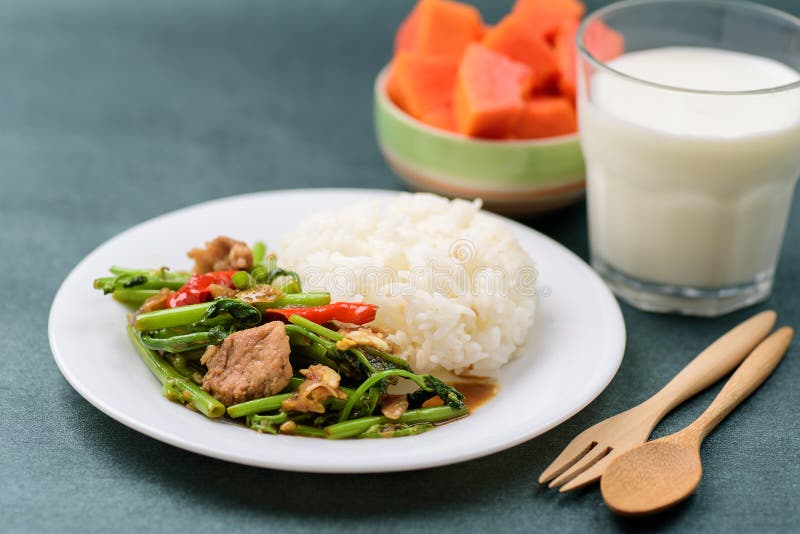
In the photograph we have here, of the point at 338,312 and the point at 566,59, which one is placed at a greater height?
the point at 566,59

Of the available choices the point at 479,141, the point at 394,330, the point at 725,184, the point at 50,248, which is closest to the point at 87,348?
the point at 394,330

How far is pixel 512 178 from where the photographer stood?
17.0 feet

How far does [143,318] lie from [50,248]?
1669 mm

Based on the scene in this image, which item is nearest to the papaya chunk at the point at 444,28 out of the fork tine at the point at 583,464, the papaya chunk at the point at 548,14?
the papaya chunk at the point at 548,14

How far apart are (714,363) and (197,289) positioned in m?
2.20

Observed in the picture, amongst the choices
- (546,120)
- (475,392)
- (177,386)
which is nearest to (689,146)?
(546,120)

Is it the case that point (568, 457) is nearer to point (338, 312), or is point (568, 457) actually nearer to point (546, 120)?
point (338, 312)

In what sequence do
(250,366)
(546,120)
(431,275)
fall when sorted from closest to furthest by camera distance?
(250,366)
(431,275)
(546,120)

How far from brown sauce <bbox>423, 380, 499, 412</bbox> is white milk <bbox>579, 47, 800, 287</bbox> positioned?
1.28 m

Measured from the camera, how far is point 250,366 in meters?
3.49

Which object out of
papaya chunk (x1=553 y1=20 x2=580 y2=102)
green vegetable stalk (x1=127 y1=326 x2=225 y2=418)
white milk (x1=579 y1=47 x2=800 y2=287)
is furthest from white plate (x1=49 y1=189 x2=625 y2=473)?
papaya chunk (x1=553 y1=20 x2=580 y2=102)

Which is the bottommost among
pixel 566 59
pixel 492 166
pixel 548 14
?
pixel 492 166

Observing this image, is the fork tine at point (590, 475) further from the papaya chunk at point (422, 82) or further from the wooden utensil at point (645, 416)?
the papaya chunk at point (422, 82)

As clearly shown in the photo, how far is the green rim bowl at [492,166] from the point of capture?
5.12 m
